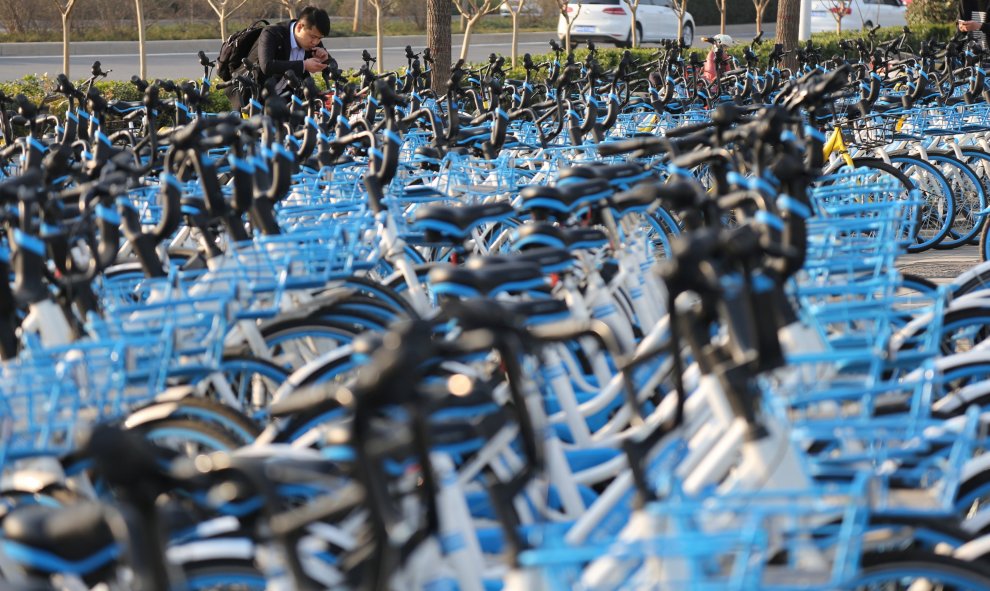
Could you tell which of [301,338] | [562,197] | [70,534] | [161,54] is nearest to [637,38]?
[161,54]

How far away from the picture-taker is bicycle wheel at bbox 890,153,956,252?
25.1 ft

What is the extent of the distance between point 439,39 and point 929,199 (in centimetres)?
496

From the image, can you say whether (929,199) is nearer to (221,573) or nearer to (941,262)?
(941,262)

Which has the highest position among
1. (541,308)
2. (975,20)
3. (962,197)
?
(975,20)

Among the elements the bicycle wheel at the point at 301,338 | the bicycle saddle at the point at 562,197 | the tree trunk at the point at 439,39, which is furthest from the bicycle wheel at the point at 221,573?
the tree trunk at the point at 439,39

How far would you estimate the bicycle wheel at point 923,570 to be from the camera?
8.14ft

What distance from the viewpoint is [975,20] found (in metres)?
12.5

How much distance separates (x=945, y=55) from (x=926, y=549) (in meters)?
→ 7.93

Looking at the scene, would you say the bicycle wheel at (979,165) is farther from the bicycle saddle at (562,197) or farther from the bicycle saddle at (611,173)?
the bicycle saddle at (562,197)

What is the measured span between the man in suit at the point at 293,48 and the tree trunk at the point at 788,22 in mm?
6966

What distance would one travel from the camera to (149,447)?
6.59 feet

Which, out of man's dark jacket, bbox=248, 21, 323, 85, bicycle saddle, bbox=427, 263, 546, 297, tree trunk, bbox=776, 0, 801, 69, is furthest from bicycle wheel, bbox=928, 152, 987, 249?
Result: tree trunk, bbox=776, 0, 801, 69

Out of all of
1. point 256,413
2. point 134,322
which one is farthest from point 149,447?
point 256,413

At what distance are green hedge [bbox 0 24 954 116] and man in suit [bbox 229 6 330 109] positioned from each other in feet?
1.52
